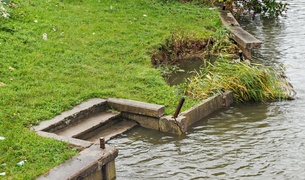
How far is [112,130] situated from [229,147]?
1.92 meters

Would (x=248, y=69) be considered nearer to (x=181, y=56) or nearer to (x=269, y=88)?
(x=269, y=88)

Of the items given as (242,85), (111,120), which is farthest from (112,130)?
(242,85)

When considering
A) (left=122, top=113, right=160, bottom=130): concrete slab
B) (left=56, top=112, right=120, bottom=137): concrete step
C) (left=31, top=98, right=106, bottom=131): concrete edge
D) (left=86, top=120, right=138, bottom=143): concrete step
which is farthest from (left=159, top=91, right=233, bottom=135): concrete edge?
(left=31, top=98, right=106, bottom=131): concrete edge

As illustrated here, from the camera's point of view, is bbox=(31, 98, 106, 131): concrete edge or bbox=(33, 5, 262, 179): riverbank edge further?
bbox=(31, 98, 106, 131): concrete edge

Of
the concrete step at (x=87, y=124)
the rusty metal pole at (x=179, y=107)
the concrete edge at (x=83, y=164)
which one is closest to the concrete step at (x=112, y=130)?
the concrete step at (x=87, y=124)

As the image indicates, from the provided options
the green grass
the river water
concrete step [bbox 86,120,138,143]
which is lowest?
the river water

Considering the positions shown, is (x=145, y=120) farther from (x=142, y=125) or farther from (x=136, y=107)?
(x=136, y=107)

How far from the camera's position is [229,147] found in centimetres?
787

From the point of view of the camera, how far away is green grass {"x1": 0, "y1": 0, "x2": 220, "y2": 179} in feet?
23.4

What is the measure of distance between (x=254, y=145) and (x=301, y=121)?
1334mm

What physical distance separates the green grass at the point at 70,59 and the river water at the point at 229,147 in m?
0.70

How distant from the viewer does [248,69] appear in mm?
9820

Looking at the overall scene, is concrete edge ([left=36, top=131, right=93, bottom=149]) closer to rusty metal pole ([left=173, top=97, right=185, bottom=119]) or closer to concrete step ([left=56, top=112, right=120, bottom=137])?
concrete step ([left=56, top=112, right=120, bottom=137])

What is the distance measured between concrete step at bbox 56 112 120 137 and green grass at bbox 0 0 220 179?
0.32 meters
